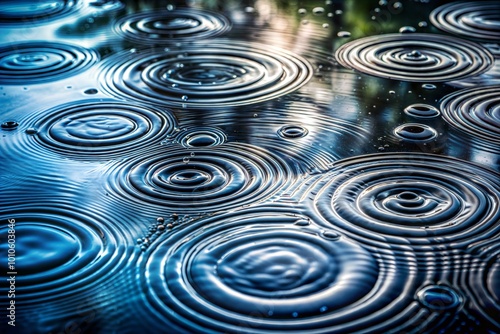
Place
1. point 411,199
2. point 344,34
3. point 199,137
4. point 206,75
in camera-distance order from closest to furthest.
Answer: point 411,199 < point 199,137 < point 206,75 < point 344,34

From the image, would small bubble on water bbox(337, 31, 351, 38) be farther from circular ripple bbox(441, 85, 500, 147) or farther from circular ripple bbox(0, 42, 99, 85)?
circular ripple bbox(0, 42, 99, 85)

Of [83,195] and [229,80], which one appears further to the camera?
[229,80]

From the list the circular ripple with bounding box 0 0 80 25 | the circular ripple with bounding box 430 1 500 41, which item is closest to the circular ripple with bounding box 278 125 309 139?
the circular ripple with bounding box 430 1 500 41

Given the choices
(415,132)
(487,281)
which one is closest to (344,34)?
(415,132)

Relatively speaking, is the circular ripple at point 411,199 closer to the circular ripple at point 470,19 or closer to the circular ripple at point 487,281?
the circular ripple at point 487,281

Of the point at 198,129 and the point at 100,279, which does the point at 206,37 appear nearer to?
the point at 198,129

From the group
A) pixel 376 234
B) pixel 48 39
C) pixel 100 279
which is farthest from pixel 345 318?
pixel 48 39

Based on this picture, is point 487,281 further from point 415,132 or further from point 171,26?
point 171,26
